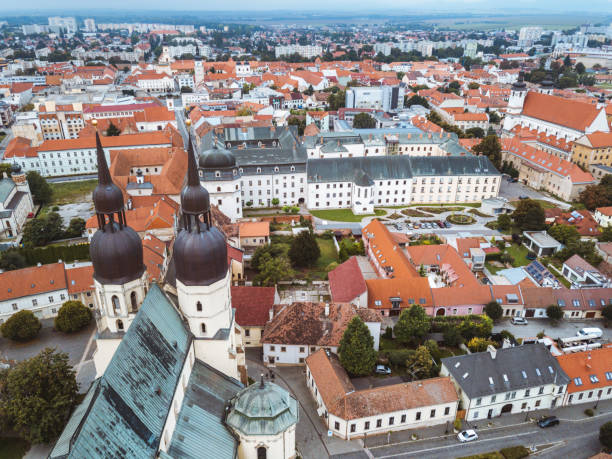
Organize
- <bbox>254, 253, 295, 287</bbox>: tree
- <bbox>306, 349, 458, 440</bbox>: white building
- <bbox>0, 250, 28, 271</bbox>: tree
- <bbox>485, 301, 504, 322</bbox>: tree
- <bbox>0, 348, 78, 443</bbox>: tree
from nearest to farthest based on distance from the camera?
<bbox>0, 348, 78, 443</bbox>: tree, <bbox>306, 349, 458, 440</bbox>: white building, <bbox>485, 301, 504, 322</bbox>: tree, <bbox>254, 253, 295, 287</bbox>: tree, <bbox>0, 250, 28, 271</bbox>: tree

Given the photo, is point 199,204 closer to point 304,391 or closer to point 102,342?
point 102,342

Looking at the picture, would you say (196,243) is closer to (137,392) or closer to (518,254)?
(137,392)

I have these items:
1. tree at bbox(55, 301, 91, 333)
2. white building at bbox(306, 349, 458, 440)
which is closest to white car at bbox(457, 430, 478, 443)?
white building at bbox(306, 349, 458, 440)

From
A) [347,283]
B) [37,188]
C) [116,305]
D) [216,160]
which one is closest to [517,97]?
[216,160]

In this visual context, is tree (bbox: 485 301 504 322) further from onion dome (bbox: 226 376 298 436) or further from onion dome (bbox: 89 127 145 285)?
onion dome (bbox: 89 127 145 285)

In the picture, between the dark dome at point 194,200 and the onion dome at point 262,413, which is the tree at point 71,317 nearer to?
the onion dome at point 262,413

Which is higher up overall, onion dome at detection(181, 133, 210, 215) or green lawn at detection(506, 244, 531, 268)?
onion dome at detection(181, 133, 210, 215)

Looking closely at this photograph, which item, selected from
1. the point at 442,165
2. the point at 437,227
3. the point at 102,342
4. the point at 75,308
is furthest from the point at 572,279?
the point at 75,308
